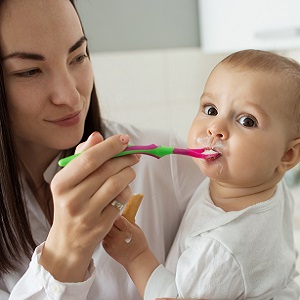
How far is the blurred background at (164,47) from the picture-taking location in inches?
77.4

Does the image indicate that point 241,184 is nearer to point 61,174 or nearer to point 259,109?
point 259,109

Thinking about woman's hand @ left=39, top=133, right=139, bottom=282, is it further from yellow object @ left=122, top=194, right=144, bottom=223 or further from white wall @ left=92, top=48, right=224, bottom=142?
white wall @ left=92, top=48, right=224, bottom=142

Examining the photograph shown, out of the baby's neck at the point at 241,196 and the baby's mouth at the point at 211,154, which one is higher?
the baby's mouth at the point at 211,154

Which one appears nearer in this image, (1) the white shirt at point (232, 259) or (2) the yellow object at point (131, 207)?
(1) the white shirt at point (232, 259)

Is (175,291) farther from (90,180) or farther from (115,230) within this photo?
(90,180)

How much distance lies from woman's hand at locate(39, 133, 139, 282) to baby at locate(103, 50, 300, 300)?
5.4 inches

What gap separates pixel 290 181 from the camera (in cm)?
216

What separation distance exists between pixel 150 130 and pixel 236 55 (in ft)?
1.33

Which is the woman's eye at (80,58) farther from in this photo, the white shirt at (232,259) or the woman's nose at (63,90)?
the white shirt at (232,259)

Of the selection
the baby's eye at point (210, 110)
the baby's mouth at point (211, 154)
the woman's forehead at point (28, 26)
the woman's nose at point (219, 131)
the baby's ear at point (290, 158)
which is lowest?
the baby's ear at point (290, 158)

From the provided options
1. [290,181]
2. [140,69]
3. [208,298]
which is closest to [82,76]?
[208,298]

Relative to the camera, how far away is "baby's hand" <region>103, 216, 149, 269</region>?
0.95 metres

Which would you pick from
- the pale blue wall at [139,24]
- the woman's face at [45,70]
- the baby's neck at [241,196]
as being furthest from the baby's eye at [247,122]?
the pale blue wall at [139,24]

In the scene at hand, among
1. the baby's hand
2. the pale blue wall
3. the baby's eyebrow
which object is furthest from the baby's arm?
the pale blue wall
